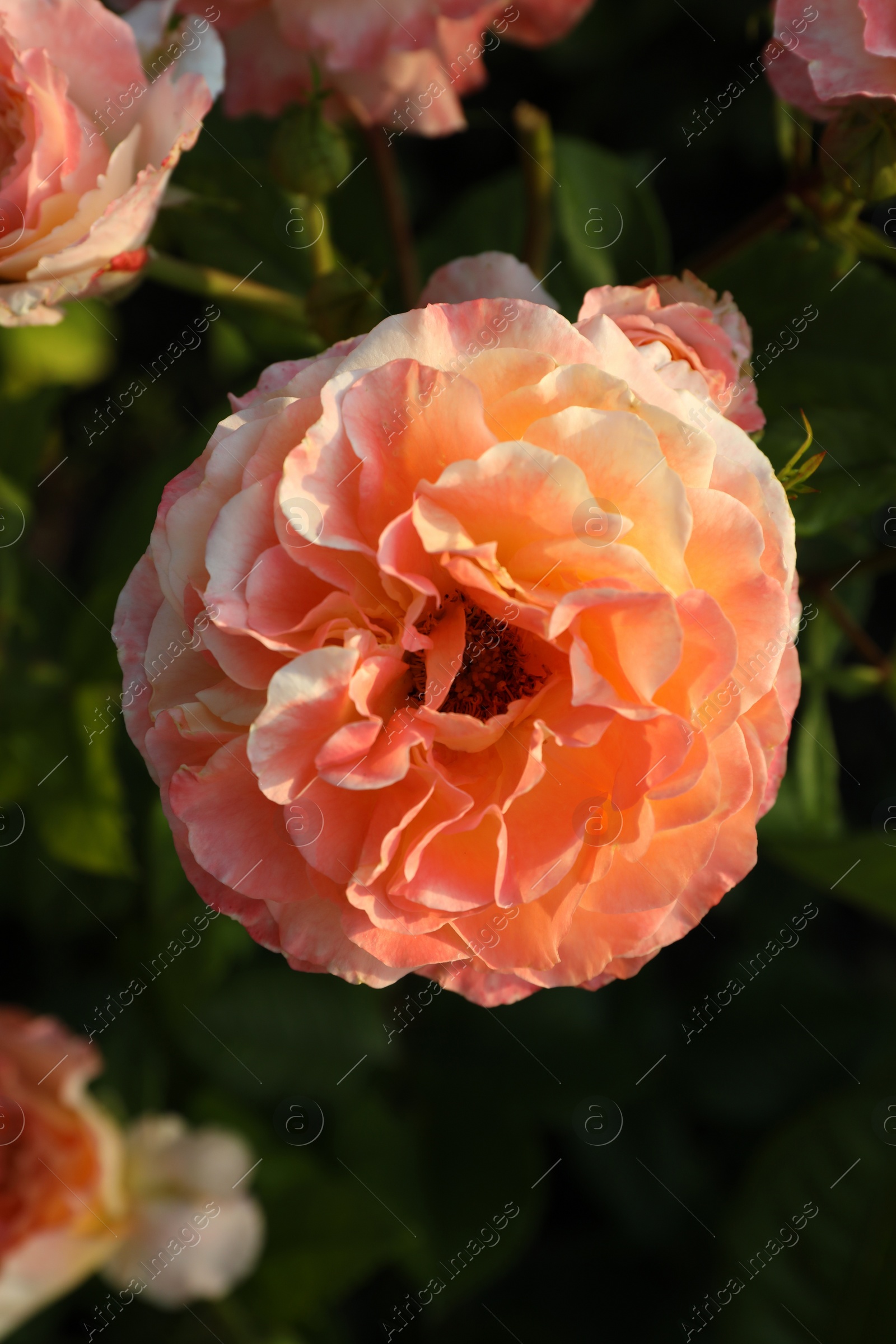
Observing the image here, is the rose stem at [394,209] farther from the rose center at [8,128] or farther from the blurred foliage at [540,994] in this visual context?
the rose center at [8,128]

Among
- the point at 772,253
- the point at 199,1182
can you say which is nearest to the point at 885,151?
the point at 772,253

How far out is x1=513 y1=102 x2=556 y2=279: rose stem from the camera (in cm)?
113

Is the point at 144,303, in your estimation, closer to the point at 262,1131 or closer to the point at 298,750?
the point at 262,1131

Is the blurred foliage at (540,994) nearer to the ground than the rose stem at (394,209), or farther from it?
nearer to the ground

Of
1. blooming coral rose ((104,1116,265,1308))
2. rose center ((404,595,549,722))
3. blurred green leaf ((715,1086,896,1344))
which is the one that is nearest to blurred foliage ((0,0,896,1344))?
blurred green leaf ((715,1086,896,1344))

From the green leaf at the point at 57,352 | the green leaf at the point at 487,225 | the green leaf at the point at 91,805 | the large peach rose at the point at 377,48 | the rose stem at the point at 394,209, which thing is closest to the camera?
the large peach rose at the point at 377,48

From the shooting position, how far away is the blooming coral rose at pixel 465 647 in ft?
2.35

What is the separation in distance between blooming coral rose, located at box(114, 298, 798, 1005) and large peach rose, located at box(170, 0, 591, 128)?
50cm

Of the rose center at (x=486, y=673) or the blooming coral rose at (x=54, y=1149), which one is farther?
the blooming coral rose at (x=54, y=1149)

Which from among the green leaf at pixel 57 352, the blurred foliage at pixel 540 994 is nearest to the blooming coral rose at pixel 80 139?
the blurred foliage at pixel 540 994

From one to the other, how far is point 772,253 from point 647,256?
16 cm

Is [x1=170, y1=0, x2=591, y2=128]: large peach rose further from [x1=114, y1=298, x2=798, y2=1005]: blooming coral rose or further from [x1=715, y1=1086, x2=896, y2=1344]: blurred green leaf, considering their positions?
[x1=715, y1=1086, x2=896, y2=1344]: blurred green leaf

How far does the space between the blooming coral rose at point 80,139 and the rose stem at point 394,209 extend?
12.7 inches

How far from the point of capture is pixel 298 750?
2.44 feet
